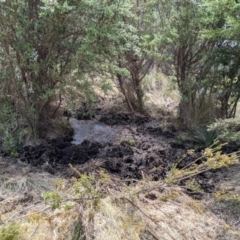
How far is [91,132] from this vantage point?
16.2ft

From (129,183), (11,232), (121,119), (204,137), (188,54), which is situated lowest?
(11,232)

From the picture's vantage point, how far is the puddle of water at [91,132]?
15.2ft

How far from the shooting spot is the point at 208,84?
15.9 ft

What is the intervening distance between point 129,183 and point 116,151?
34.6 inches

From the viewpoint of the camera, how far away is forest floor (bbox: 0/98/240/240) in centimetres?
227

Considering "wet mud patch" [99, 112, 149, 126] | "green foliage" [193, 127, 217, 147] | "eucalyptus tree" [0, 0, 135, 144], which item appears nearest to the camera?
"eucalyptus tree" [0, 0, 135, 144]

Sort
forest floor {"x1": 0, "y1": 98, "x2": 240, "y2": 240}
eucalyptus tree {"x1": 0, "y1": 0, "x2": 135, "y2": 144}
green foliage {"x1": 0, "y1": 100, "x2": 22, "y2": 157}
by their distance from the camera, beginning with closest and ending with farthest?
1. forest floor {"x1": 0, "y1": 98, "x2": 240, "y2": 240}
2. eucalyptus tree {"x1": 0, "y1": 0, "x2": 135, "y2": 144}
3. green foliage {"x1": 0, "y1": 100, "x2": 22, "y2": 157}

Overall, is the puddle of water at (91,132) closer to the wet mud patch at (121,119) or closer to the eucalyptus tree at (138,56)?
the wet mud patch at (121,119)

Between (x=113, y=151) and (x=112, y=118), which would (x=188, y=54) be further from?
(x=113, y=151)

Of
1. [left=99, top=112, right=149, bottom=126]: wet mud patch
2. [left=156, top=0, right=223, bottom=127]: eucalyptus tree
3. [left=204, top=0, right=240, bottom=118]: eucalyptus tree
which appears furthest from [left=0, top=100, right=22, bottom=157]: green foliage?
[left=204, top=0, right=240, bottom=118]: eucalyptus tree

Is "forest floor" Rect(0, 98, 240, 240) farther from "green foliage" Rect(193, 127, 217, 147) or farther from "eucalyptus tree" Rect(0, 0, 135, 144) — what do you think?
"eucalyptus tree" Rect(0, 0, 135, 144)

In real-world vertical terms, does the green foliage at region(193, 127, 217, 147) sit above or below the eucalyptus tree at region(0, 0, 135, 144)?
below

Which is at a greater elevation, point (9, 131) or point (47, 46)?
point (47, 46)

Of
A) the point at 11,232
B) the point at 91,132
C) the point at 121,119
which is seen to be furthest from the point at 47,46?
the point at 11,232
